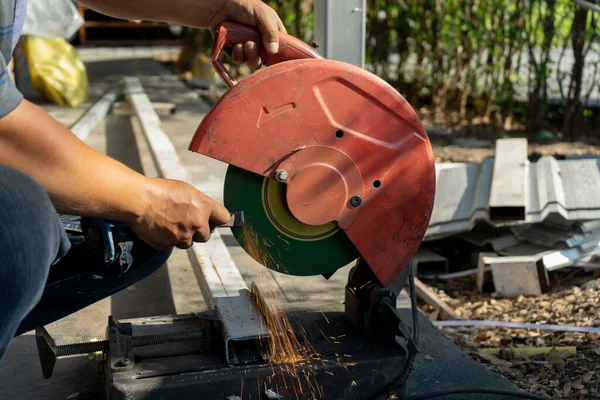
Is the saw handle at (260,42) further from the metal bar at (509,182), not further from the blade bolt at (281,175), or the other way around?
the metal bar at (509,182)

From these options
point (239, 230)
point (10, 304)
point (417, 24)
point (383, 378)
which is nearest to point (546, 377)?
point (383, 378)

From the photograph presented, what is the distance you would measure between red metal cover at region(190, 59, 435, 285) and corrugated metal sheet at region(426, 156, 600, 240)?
5.81 feet

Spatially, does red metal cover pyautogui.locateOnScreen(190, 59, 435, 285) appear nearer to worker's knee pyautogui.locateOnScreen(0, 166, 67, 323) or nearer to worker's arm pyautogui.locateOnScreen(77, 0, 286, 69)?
worker's arm pyautogui.locateOnScreen(77, 0, 286, 69)

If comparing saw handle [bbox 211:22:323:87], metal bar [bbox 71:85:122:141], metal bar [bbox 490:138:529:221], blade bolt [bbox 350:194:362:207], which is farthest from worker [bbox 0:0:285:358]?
metal bar [bbox 71:85:122:141]

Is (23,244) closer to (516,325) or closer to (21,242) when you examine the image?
(21,242)

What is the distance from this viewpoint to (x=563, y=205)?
3756 millimetres

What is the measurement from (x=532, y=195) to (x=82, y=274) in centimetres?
260

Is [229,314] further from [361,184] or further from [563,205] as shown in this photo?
[563,205]

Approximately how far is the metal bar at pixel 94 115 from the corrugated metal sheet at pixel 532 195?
2614 millimetres

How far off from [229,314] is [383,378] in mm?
483

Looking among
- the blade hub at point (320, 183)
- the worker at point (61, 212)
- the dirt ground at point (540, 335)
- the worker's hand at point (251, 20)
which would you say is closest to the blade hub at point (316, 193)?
the blade hub at point (320, 183)

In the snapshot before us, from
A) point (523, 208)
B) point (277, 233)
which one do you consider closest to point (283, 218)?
point (277, 233)

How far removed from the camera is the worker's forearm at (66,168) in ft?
4.89

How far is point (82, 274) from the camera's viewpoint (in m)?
2.00
